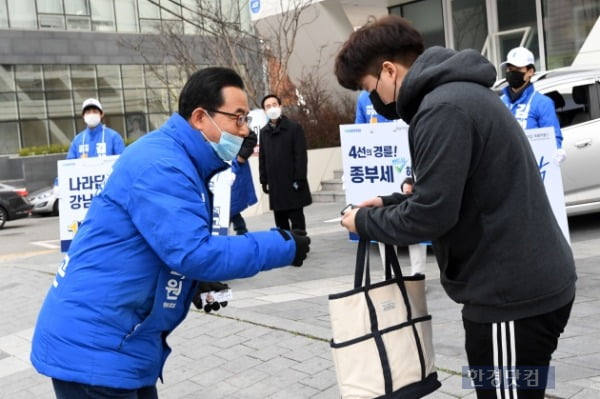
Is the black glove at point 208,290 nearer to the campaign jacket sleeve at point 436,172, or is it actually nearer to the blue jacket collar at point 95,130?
the campaign jacket sleeve at point 436,172

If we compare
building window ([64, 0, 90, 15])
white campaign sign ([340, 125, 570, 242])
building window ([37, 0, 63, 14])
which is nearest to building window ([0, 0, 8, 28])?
building window ([37, 0, 63, 14])

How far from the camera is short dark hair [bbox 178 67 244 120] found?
2.37 meters

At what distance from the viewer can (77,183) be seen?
8.16m

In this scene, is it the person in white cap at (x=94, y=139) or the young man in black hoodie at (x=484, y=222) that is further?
the person in white cap at (x=94, y=139)

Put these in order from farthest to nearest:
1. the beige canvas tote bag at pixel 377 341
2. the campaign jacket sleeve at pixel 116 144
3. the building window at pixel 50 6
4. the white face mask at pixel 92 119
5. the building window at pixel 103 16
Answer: the building window at pixel 103 16 → the building window at pixel 50 6 → the campaign jacket sleeve at pixel 116 144 → the white face mask at pixel 92 119 → the beige canvas tote bag at pixel 377 341

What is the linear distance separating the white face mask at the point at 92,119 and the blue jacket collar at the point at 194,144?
21.9 feet

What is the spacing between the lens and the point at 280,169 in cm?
824

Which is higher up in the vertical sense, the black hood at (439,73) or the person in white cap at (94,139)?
the person in white cap at (94,139)

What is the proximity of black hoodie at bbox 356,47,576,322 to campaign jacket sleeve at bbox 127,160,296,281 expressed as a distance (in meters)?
0.50

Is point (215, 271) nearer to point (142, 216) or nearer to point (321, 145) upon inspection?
point (142, 216)

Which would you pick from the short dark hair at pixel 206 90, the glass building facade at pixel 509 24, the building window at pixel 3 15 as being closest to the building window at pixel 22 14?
the building window at pixel 3 15

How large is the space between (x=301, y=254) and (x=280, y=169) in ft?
19.4

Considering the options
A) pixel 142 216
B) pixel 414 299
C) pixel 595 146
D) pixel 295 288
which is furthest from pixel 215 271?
pixel 595 146

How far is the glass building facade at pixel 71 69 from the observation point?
30250mm
